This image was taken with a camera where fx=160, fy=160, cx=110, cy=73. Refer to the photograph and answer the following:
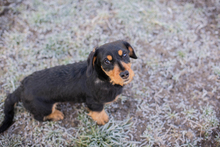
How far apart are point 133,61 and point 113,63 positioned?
85.3 inches

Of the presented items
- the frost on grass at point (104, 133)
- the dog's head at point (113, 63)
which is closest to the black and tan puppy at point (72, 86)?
the dog's head at point (113, 63)

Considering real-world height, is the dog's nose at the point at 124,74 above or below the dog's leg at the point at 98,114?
above

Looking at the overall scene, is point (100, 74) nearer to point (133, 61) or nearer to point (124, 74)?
point (124, 74)

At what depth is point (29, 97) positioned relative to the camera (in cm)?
315

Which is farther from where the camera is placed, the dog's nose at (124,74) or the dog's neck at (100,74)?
the dog's neck at (100,74)

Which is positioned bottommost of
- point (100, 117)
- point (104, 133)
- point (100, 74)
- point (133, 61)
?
point (104, 133)

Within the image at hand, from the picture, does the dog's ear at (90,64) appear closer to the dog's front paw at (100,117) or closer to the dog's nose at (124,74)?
the dog's nose at (124,74)

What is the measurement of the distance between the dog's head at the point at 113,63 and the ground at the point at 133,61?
1.59m

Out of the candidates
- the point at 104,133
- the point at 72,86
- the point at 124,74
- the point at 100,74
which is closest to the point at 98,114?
the point at 104,133

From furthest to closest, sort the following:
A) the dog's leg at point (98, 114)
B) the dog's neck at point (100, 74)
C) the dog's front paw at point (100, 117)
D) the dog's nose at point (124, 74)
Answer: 1. the dog's front paw at point (100, 117)
2. the dog's leg at point (98, 114)
3. the dog's neck at point (100, 74)
4. the dog's nose at point (124, 74)

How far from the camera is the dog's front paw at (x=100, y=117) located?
3.75 meters

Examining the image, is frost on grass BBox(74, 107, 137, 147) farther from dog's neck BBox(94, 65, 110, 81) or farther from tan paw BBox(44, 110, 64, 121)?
dog's neck BBox(94, 65, 110, 81)

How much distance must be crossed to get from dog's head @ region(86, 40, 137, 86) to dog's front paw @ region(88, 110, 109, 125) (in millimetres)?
1236

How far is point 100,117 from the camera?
3.82 meters
